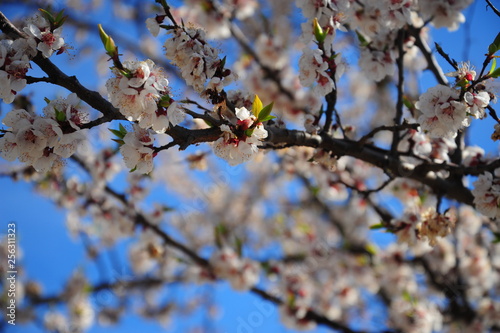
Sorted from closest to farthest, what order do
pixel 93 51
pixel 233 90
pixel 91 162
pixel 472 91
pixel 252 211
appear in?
pixel 472 91, pixel 233 90, pixel 91 162, pixel 93 51, pixel 252 211

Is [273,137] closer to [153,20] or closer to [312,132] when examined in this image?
[312,132]

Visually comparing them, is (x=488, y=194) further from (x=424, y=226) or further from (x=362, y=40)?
(x=362, y=40)

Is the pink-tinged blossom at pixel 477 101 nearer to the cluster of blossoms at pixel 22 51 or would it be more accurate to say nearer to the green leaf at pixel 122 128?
the green leaf at pixel 122 128

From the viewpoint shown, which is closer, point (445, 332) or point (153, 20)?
point (153, 20)

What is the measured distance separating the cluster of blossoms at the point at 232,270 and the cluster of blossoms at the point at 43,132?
2.50 meters

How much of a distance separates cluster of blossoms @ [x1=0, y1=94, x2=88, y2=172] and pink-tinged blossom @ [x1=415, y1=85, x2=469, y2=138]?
1570mm

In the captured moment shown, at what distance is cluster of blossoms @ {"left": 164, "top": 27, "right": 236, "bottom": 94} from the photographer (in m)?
1.68

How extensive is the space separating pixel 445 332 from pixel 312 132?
3.78 m

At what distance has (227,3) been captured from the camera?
4.86 meters

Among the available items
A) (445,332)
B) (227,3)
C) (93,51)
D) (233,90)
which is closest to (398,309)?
(445,332)

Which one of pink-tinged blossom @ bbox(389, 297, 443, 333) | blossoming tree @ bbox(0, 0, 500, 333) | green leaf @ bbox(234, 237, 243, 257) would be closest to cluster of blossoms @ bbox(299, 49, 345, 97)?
blossoming tree @ bbox(0, 0, 500, 333)

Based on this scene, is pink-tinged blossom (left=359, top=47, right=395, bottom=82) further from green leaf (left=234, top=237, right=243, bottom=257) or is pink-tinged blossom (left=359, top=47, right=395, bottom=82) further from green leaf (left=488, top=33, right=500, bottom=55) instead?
green leaf (left=234, top=237, right=243, bottom=257)

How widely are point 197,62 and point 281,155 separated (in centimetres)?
210

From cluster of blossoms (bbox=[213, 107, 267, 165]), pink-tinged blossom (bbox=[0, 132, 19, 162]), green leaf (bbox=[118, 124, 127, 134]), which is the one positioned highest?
green leaf (bbox=[118, 124, 127, 134])
